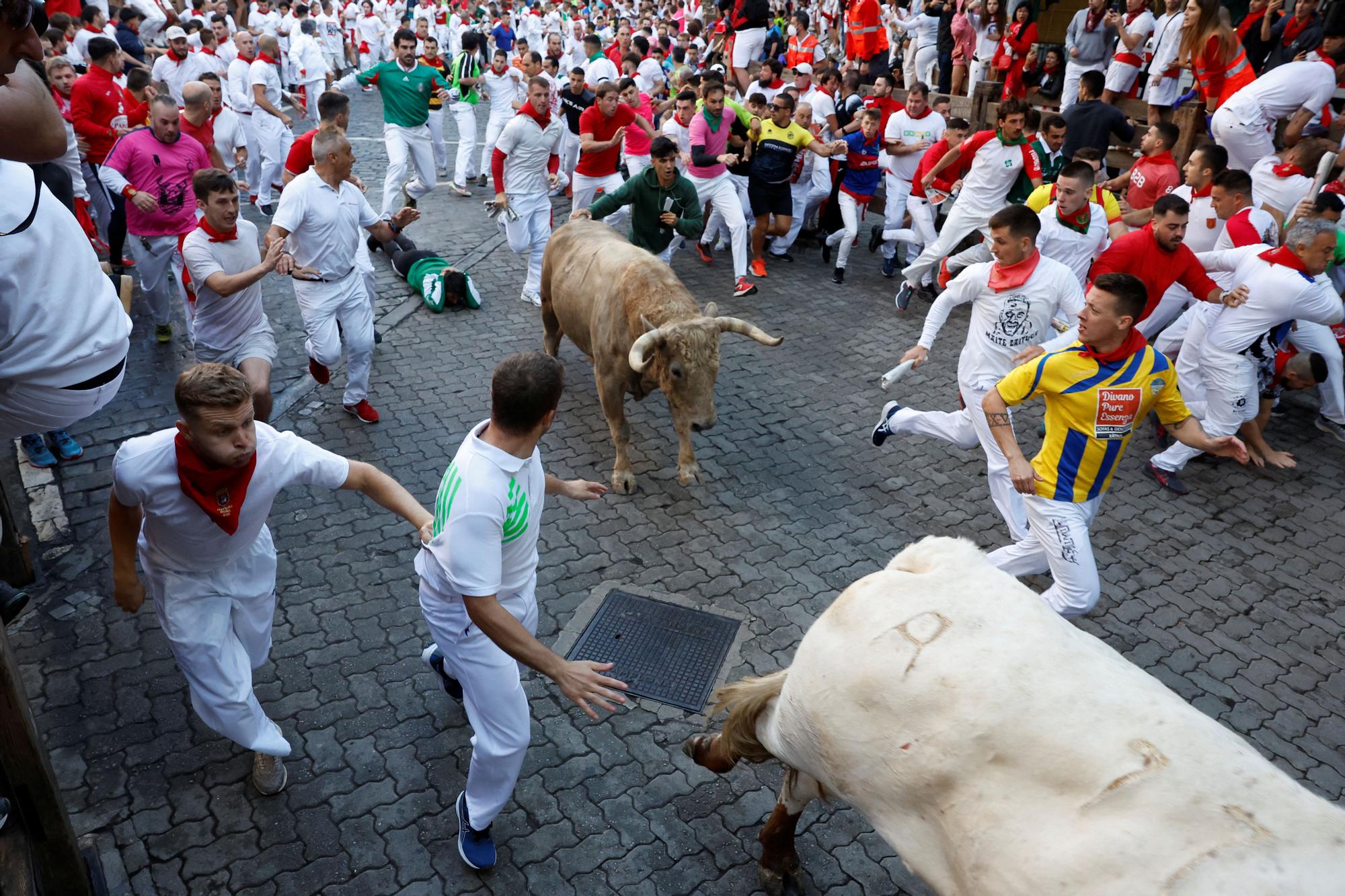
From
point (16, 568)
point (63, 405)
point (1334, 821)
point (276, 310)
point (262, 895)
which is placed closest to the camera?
point (1334, 821)

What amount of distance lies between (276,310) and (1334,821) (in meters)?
9.87

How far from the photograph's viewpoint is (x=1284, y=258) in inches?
272

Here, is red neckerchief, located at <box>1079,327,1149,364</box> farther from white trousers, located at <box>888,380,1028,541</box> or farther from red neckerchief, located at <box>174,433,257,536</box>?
red neckerchief, located at <box>174,433,257,536</box>

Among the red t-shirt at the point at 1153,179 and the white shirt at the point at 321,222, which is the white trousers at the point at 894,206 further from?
the white shirt at the point at 321,222

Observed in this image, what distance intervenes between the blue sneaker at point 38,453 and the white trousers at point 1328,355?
32.8 feet

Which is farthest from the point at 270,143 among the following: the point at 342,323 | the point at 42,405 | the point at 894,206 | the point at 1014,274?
the point at 42,405

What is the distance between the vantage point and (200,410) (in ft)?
11.0

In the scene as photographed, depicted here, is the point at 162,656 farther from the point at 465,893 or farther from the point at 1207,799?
the point at 1207,799

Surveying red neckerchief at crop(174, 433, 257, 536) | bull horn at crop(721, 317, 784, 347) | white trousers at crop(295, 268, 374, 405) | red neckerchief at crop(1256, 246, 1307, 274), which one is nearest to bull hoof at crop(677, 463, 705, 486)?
bull horn at crop(721, 317, 784, 347)

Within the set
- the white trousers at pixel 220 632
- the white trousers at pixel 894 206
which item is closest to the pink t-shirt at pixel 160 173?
the white trousers at pixel 220 632

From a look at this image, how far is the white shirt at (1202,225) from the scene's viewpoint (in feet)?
26.7

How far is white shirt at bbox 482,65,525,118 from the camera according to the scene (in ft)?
51.6

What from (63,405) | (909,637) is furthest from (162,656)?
(909,637)

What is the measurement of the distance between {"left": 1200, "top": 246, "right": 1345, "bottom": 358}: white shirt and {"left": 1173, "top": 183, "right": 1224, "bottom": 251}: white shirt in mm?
991
